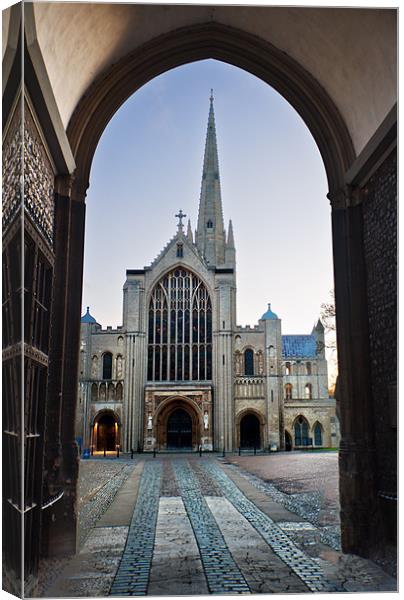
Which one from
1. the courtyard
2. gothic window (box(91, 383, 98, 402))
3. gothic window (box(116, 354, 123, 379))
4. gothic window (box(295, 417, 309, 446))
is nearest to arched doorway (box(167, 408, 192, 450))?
gothic window (box(116, 354, 123, 379))

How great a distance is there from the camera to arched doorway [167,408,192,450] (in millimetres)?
39125

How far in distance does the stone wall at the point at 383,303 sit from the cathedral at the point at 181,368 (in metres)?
31.7

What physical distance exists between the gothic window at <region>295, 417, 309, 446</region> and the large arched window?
468 inches

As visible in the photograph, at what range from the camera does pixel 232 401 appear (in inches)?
1531

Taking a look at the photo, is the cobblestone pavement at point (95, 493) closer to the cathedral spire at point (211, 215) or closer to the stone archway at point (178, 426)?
the stone archway at point (178, 426)

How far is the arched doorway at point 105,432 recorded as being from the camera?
4003cm

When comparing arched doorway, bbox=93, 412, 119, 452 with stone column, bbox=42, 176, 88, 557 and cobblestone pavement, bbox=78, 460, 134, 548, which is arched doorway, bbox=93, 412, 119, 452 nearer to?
cobblestone pavement, bbox=78, 460, 134, 548

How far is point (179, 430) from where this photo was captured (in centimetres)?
3944

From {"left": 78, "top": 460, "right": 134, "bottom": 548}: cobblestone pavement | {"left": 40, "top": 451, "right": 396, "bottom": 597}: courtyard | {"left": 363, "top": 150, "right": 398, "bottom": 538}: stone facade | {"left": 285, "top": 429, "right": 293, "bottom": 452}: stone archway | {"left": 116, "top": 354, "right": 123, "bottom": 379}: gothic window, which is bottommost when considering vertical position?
{"left": 285, "top": 429, "right": 293, "bottom": 452}: stone archway

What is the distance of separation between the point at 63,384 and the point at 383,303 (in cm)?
403

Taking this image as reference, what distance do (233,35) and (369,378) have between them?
4941 mm

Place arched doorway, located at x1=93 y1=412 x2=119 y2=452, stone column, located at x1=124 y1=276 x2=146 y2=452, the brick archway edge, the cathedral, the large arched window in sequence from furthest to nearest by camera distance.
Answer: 1. arched doorway, located at x1=93 y1=412 x2=119 y2=452
2. the large arched window
3. the cathedral
4. stone column, located at x1=124 y1=276 x2=146 y2=452
5. the brick archway edge

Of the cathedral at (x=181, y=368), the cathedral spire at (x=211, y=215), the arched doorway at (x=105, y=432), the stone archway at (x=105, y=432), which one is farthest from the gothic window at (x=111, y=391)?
the cathedral spire at (x=211, y=215)

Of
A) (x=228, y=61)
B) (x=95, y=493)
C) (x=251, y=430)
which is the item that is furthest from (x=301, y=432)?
(x=228, y=61)
